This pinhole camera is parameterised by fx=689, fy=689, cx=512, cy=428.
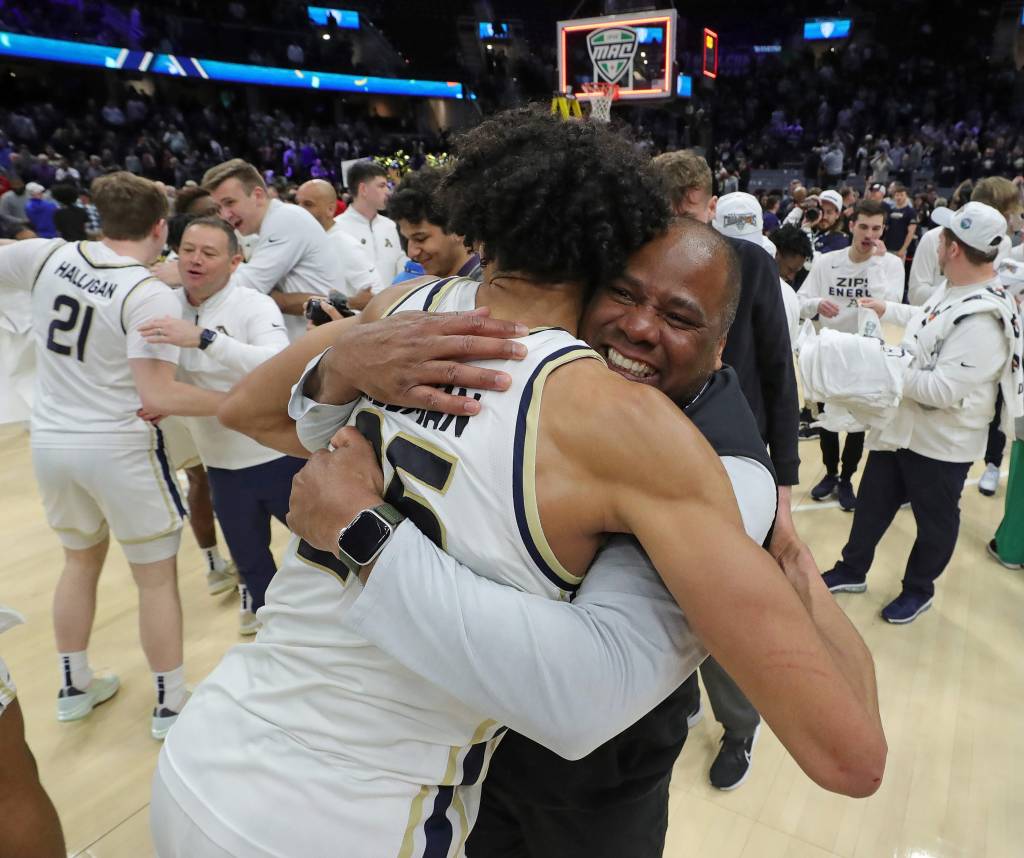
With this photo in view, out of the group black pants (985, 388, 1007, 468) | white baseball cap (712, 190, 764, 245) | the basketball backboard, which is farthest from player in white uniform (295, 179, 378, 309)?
the basketball backboard

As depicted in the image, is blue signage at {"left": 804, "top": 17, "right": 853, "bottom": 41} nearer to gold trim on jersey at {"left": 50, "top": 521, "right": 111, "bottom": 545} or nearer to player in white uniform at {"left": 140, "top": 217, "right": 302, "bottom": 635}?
player in white uniform at {"left": 140, "top": 217, "right": 302, "bottom": 635}

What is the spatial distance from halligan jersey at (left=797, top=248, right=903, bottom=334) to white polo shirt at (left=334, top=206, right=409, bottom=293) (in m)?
2.79

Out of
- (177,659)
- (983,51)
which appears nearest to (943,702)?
(177,659)

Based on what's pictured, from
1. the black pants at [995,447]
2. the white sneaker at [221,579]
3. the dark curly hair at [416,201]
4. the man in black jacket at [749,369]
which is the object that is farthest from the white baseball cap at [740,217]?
the white sneaker at [221,579]

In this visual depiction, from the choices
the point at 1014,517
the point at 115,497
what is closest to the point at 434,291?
the point at 115,497

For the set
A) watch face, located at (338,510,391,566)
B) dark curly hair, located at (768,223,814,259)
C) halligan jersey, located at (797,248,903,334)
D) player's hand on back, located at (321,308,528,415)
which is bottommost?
halligan jersey, located at (797,248,903,334)

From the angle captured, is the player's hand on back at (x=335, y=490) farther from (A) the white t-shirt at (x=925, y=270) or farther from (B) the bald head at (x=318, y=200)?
(A) the white t-shirt at (x=925, y=270)

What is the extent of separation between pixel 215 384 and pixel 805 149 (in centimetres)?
2074

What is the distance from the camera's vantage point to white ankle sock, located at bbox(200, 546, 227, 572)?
343 cm

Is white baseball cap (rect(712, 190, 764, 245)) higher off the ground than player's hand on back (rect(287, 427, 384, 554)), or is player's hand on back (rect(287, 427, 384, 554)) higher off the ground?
white baseball cap (rect(712, 190, 764, 245))

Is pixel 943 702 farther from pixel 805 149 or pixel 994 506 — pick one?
pixel 805 149

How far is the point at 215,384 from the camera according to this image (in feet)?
8.58

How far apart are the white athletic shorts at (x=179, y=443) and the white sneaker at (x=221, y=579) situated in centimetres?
60

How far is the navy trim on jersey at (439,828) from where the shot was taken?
98 cm
